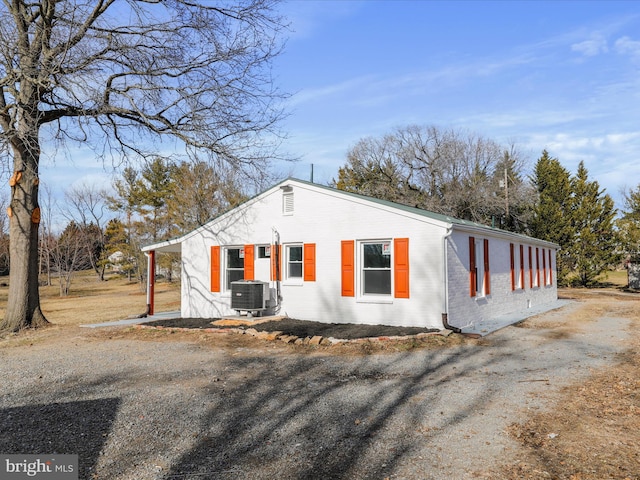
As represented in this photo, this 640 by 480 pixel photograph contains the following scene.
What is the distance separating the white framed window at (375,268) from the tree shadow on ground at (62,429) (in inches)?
282

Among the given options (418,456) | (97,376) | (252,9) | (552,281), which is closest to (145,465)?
(418,456)

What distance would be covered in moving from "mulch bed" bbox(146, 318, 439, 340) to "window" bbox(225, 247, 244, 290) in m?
1.99

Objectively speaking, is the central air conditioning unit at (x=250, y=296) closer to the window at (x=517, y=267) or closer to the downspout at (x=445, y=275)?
the downspout at (x=445, y=275)

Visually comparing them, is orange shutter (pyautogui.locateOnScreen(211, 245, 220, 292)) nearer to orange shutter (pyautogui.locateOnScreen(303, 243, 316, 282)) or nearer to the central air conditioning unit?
the central air conditioning unit

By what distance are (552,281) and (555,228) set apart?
1229 centimetres

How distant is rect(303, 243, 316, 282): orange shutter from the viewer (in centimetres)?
1239

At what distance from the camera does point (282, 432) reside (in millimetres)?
4512

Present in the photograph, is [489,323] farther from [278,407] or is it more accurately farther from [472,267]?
[278,407]

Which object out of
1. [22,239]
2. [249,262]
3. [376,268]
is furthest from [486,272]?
[22,239]

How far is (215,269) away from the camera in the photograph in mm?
14148

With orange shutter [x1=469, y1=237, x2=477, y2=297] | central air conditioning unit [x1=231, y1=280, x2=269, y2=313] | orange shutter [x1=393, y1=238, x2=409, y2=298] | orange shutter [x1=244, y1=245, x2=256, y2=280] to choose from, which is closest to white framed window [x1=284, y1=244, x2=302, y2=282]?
central air conditioning unit [x1=231, y1=280, x2=269, y2=313]

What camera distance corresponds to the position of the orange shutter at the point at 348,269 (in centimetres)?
1162

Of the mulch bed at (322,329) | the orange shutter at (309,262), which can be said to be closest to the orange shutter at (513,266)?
the mulch bed at (322,329)

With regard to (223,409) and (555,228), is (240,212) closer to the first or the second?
(223,409)
